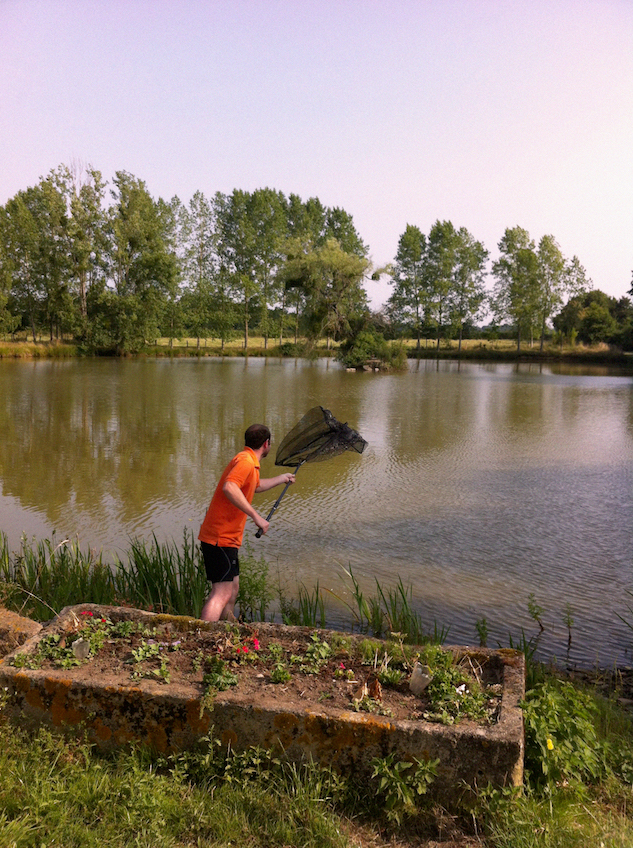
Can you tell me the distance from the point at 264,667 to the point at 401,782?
107 centimetres

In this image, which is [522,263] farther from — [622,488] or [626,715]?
[626,715]

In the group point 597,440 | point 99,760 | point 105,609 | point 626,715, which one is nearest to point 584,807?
point 626,715

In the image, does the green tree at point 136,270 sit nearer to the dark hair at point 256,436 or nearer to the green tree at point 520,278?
the green tree at point 520,278

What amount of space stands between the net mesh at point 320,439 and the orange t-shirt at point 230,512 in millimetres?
731

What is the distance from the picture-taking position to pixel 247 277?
75.2m

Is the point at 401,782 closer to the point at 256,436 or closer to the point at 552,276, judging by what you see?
the point at 256,436

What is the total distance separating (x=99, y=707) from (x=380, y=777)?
4.79 feet

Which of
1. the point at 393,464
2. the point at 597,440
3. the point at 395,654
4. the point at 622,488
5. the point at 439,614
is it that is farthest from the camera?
the point at 597,440

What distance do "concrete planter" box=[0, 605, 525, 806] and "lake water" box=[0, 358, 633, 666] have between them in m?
3.03

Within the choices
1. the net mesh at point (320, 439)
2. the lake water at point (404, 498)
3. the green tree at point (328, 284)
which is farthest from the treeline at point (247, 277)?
the net mesh at point (320, 439)

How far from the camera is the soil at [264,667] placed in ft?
11.3

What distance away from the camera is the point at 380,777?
3.17m

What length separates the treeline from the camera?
53719mm

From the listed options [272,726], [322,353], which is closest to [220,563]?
[272,726]
